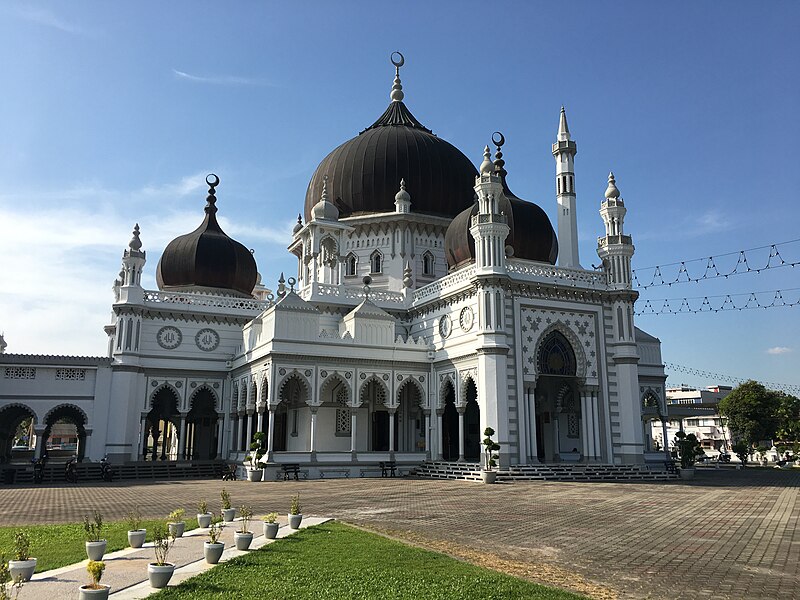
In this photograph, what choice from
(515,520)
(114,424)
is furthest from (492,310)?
(114,424)

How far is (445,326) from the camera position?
34188 mm

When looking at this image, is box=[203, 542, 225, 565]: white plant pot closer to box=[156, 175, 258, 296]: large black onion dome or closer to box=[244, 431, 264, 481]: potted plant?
box=[244, 431, 264, 481]: potted plant

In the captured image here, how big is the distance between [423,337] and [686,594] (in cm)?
2834

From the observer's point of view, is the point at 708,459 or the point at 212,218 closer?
the point at 212,218

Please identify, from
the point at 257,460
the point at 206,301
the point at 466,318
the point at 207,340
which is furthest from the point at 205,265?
the point at 466,318

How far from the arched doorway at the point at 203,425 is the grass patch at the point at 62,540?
25.8m

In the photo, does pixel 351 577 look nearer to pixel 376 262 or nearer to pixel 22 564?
pixel 22 564

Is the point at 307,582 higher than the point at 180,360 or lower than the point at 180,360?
lower

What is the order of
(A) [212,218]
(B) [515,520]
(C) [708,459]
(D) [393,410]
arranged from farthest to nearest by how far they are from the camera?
(C) [708,459]
(A) [212,218]
(D) [393,410]
(B) [515,520]

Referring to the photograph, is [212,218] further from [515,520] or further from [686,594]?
[686,594]

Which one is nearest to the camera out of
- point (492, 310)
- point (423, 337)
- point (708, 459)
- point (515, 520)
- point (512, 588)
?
point (512, 588)

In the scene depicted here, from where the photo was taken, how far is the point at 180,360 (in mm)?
36594

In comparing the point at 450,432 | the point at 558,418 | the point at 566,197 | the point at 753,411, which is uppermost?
the point at 566,197

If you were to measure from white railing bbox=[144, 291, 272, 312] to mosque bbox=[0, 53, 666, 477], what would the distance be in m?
0.08
